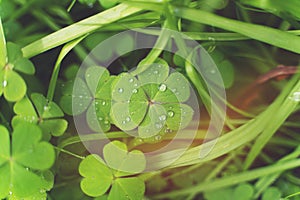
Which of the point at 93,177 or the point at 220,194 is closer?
the point at 93,177

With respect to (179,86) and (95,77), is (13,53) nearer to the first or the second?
(95,77)

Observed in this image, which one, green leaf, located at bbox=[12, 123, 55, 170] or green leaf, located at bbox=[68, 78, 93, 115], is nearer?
green leaf, located at bbox=[12, 123, 55, 170]

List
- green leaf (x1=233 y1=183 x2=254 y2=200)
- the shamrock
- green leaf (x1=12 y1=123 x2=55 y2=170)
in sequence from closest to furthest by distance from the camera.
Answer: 1. green leaf (x1=12 y1=123 x2=55 y2=170)
2. the shamrock
3. green leaf (x1=233 y1=183 x2=254 y2=200)

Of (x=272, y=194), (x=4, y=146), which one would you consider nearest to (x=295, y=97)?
(x=272, y=194)

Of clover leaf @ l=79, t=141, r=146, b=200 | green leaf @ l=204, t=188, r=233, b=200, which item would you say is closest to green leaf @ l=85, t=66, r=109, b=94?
clover leaf @ l=79, t=141, r=146, b=200

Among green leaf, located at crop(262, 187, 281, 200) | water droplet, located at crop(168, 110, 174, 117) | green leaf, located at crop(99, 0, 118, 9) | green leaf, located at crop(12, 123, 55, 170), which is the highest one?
green leaf, located at crop(99, 0, 118, 9)

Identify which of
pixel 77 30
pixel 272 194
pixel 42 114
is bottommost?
pixel 272 194

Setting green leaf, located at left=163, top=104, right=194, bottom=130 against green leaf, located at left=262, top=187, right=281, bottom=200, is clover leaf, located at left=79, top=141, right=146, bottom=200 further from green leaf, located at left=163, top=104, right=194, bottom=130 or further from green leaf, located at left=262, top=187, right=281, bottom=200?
green leaf, located at left=262, top=187, right=281, bottom=200
